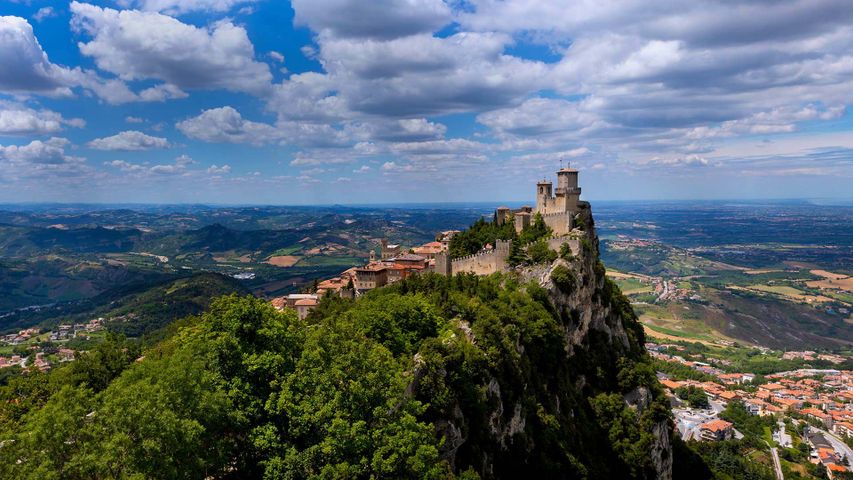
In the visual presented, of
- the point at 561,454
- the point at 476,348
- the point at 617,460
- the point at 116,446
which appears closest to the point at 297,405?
the point at 116,446

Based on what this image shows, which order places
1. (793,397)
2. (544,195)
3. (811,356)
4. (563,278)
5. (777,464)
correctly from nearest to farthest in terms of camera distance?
(563,278) < (544,195) < (777,464) < (793,397) < (811,356)

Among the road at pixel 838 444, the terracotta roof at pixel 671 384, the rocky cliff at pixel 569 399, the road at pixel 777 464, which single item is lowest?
the road at pixel 838 444

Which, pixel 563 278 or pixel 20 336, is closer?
pixel 563 278

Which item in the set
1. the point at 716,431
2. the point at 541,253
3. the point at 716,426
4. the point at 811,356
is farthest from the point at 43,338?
the point at 811,356

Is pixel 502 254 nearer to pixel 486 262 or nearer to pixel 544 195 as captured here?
pixel 486 262

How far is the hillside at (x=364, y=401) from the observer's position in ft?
65.7

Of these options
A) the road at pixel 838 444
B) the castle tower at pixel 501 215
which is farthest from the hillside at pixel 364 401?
the road at pixel 838 444

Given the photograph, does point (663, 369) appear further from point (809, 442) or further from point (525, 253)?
point (525, 253)

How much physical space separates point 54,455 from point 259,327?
10.9 m

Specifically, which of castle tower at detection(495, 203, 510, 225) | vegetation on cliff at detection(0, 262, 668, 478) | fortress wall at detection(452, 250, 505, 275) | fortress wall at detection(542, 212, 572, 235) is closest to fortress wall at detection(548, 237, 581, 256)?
fortress wall at detection(542, 212, 572, 235)

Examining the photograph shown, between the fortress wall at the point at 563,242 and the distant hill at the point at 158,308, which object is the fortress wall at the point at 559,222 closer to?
the fortress wall at the point at 563,242

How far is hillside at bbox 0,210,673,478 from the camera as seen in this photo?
20.0 m

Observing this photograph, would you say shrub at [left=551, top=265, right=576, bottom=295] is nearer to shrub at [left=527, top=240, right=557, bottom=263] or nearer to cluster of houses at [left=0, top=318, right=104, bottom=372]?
shrub at [left=527, top=240, right=557, bottom=263]

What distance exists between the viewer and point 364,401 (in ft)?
82.6
